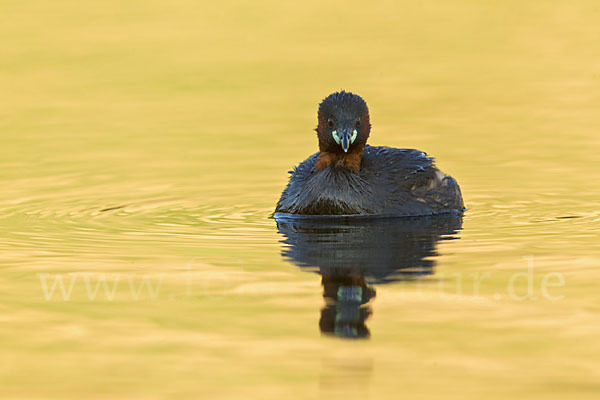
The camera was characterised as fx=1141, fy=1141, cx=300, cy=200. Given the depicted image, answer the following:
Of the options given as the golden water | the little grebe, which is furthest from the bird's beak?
the golden water

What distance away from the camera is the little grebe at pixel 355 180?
1256 cm

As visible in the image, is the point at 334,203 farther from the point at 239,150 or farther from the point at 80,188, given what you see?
the point at 239,150

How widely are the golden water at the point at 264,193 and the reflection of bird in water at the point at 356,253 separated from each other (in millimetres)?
172

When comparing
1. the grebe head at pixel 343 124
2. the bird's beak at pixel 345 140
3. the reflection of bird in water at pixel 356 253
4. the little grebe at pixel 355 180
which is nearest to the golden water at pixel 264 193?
the reflection of bird in water at pixel 356 253

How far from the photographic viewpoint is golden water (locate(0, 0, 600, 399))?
6766mm

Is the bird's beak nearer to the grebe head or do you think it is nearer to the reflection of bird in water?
the grebe head

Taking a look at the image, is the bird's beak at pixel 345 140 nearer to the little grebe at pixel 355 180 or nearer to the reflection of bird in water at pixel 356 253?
the little grebe at pixel 355 180

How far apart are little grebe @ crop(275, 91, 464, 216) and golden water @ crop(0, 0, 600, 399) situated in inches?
20.7

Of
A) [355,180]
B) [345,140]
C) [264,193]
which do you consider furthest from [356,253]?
[264,193]

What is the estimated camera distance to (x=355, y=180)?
12758mm

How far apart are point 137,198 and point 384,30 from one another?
1489cm

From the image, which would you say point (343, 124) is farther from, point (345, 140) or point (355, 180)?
point (355, 180)

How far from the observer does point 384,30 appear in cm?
2784

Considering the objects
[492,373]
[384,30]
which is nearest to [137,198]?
[492,373]
